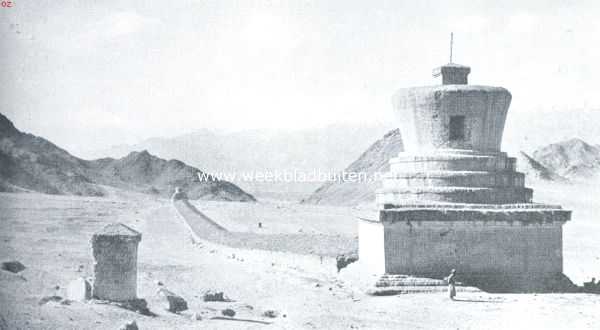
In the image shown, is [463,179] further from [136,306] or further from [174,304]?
[136,306]

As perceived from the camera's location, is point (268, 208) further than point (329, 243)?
Yes

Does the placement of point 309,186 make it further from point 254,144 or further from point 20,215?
point 20,215

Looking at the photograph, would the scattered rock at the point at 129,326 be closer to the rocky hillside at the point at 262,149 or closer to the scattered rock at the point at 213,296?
the scattered rock at the point at 213,296

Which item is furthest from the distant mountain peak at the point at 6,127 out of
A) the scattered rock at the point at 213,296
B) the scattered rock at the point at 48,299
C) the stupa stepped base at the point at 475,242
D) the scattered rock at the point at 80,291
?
the stupa stepped base at the point at 475,242

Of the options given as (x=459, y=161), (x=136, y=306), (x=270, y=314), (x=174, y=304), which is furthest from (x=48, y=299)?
(x=459, y=161)

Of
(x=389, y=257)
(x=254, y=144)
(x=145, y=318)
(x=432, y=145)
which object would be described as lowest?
(x=145, y=318)

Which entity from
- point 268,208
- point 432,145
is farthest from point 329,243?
point 268,208
